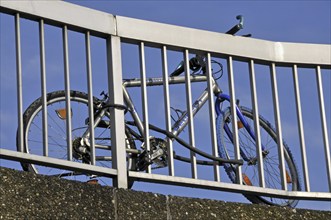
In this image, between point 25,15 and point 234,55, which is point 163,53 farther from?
point 25,15

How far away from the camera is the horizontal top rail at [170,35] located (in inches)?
219

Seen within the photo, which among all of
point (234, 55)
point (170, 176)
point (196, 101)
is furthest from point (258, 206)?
point (196, 101)

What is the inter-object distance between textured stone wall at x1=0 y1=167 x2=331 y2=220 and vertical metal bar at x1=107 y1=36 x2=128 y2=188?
219 millimetres

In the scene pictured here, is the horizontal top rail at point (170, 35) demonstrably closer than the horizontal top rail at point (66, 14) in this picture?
No

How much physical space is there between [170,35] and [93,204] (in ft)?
4.05

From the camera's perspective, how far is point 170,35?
6.07 metres

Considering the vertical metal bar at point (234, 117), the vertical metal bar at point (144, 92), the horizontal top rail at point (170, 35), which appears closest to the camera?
the horizontal top rail at point (170, 35)

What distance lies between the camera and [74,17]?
5.67 meters

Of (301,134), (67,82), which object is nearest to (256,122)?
(301,134)

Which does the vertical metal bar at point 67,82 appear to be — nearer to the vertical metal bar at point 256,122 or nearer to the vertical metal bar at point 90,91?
the vertical metal bar at point 90,91

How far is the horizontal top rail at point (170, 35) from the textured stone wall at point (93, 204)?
89 centimetres

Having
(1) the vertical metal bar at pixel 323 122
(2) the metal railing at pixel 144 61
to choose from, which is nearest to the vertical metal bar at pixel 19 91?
(2) the metal railing at pixel 144 61

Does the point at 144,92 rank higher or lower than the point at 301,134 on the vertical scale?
higher

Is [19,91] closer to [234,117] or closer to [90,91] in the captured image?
[90,91]
